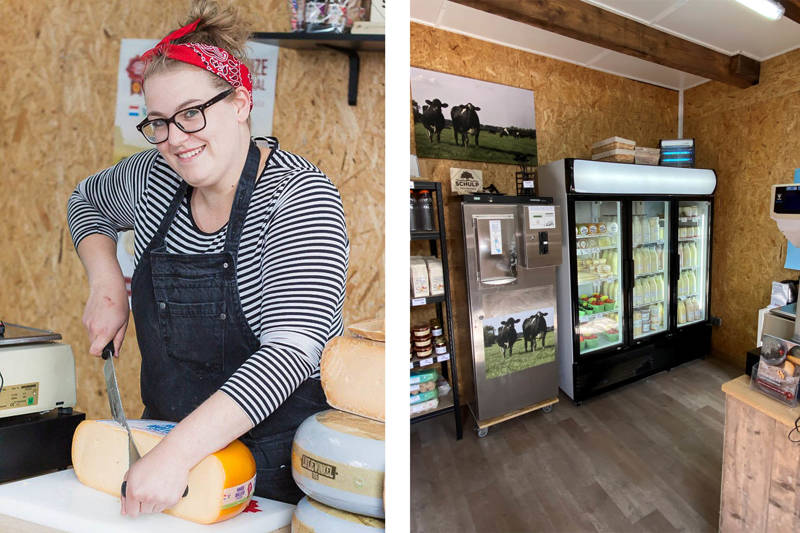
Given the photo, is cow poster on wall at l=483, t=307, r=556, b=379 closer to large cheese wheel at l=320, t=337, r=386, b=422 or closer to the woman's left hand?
large cheese wheel at l=320, t=337, r=386, b=422

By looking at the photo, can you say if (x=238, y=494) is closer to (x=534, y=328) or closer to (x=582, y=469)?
(x=582, y=469)

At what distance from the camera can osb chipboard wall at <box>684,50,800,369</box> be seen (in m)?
3.44

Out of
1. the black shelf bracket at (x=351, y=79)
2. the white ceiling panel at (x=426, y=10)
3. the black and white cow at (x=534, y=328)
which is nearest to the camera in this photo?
the black shelf bracket at (x=351, y=79)

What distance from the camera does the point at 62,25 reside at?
78 centimetres

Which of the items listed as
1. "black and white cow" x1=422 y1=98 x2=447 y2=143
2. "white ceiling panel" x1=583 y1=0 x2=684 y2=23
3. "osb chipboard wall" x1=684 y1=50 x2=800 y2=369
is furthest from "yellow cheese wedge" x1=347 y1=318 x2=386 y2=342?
"osb chipboard wall" x1=684 y1=50 x2=800 y2=369

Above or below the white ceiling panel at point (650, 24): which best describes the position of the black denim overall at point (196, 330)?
below

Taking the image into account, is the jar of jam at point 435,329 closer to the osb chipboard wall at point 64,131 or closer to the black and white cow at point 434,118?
the black and white cow at point 434,118

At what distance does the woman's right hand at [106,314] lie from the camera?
0.76 metres

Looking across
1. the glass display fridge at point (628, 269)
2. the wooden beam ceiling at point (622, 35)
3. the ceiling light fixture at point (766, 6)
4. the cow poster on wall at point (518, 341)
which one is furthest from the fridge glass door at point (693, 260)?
the cow poster on wall at point (518, 341)

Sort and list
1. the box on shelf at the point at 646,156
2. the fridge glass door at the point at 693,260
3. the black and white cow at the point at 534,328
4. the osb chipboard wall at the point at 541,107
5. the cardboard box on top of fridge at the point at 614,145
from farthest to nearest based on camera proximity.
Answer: the fridge glass door at the point at 693,260, the box on shelf at the point at 646,156, the cardboard box on top of fridge at the point at 614,145, the osb chipboard wall at the point at 541,107, the black and white cow at the point at 534,328

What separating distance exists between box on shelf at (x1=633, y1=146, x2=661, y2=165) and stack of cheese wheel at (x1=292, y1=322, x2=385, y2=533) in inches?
136

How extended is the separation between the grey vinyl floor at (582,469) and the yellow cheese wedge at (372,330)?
5.55 ft

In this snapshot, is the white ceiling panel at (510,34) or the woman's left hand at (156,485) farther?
the white ceiling panel at (510,34)

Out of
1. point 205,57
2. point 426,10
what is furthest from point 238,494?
point 426,10
